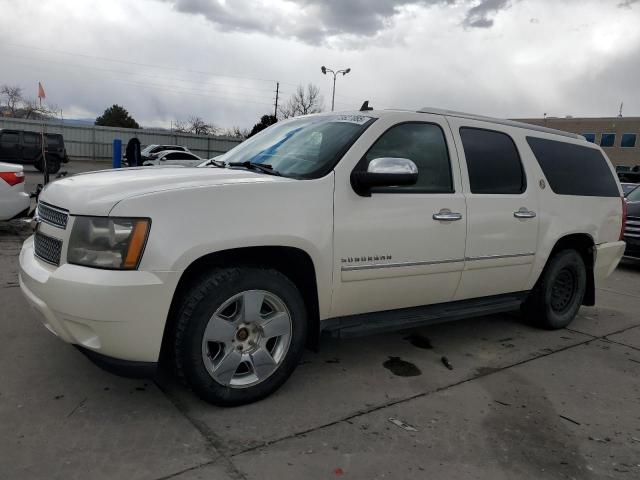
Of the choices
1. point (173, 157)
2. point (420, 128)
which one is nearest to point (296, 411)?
point (420, 128)

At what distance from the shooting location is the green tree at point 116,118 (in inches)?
2458

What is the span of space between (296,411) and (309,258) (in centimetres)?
89

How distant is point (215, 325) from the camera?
279 cm

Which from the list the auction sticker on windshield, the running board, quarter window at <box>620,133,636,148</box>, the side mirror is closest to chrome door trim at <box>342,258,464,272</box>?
the running board

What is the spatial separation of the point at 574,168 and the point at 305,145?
9.09 feet

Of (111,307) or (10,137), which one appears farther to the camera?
(10,137)

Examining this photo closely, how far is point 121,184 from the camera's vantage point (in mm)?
2781

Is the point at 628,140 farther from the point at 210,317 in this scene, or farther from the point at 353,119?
the point at 210,317

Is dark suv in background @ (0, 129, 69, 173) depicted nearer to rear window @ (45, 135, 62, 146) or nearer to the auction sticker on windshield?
rear window @ (45, 135, 62, 146)

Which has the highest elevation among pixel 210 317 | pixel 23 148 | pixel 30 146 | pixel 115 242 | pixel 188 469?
pixel 30 146

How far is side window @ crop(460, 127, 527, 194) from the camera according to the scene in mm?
3912

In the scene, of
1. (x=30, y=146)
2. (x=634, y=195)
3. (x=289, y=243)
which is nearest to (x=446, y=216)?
(x=289, y=243)

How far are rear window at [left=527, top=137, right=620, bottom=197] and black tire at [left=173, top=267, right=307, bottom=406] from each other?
275 cm

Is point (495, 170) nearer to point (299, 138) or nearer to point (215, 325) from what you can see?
point (299, 138)
